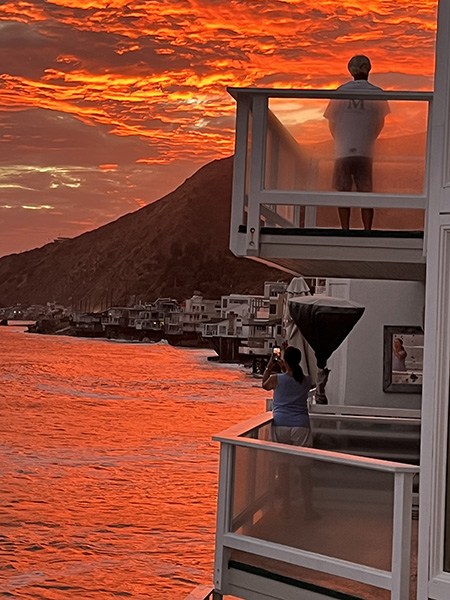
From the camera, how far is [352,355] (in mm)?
18062

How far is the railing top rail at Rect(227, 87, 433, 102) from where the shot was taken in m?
7.82

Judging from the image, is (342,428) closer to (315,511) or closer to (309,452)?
(315,511)

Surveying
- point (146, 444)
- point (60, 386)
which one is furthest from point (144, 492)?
point (60, 386)

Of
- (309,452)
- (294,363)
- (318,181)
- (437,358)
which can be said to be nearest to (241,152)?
(318,181)

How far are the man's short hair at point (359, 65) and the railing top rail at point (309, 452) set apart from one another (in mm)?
3022

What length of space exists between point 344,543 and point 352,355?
37.7ft

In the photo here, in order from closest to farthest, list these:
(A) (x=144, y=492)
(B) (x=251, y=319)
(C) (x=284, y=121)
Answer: (C) (x=284, y=121) → (A) (x=144, y=492) → (B) (x=251, y=319)

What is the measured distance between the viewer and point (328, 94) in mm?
7934

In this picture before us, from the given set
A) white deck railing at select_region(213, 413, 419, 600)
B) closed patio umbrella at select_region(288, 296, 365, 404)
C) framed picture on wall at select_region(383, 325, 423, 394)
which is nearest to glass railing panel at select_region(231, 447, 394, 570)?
white deck railing at select_region(213, 413, 419, 600)

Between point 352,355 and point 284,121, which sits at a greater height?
point 284,121

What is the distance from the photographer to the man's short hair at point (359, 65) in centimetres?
855

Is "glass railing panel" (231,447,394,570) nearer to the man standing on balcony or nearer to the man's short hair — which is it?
the man standing on balcony

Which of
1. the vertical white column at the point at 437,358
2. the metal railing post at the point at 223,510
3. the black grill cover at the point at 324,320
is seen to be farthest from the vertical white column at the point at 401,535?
the black grill cover at the point at 324,320

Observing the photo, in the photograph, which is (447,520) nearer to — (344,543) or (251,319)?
(344,543)
